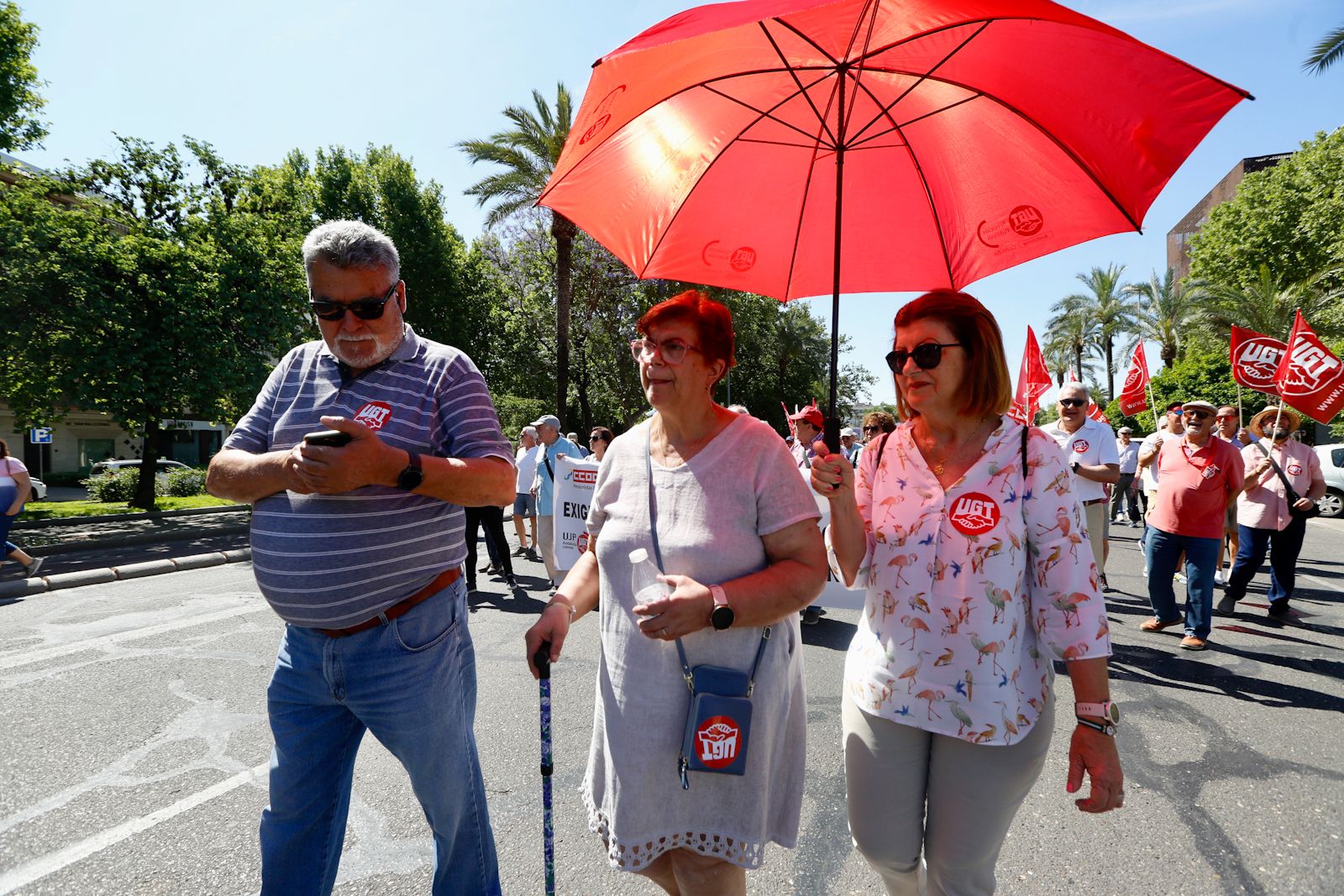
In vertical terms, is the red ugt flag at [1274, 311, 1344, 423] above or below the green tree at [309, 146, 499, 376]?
below

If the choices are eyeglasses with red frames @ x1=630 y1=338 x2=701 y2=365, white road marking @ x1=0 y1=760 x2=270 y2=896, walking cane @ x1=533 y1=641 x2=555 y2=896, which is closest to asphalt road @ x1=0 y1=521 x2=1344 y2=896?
white road marking @ x1=0 y1=760 x2=270 y2=896

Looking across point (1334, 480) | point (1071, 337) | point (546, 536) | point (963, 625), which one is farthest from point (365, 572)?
point (1071, 337)

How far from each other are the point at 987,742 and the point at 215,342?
19025 millimetres

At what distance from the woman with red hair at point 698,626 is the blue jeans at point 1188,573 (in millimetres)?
5310

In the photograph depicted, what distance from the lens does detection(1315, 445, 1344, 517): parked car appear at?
16516 mm

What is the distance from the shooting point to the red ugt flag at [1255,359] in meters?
8.20

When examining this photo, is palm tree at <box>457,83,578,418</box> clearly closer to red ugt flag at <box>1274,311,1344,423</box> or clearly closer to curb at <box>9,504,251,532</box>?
curb at <box>9,504,251,532</box>

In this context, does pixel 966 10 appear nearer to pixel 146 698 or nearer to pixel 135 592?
pixel 146 698

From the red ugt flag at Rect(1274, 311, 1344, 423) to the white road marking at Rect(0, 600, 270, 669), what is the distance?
10881 mm

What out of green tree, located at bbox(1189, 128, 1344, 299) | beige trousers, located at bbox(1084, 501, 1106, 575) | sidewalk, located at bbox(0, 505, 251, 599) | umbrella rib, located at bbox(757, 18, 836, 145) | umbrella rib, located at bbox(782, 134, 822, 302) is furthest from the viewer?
green tree, located at bbox(1189, 128, 1344, 299)

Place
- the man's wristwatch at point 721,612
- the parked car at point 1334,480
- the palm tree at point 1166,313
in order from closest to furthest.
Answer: the man's wristwatch at point 721,612 → the parked car at point 1334,480 → the palm tree at point 1166,313

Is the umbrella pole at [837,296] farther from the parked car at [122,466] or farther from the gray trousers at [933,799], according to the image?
the parked car at [122,466]

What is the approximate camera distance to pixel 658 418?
2.09 metres

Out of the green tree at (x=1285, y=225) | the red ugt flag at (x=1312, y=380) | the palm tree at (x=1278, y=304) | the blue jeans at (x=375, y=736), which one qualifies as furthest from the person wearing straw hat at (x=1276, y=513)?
the green tree at (x=1285, y=225)
